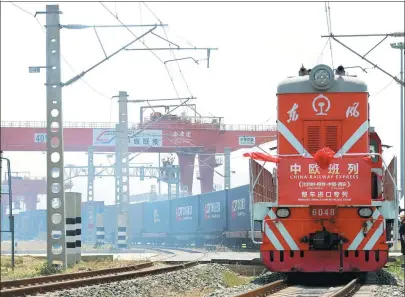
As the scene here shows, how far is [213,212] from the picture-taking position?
1615 inches

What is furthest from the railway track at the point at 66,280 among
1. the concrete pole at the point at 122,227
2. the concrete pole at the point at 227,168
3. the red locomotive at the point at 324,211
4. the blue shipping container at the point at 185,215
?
the concrete pole at the point at 227,168

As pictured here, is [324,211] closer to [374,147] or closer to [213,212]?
[374,147]

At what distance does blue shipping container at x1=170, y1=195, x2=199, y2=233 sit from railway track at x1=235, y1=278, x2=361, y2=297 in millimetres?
29966

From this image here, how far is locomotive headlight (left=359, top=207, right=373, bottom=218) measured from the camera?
14445mm

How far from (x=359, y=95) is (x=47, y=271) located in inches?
303

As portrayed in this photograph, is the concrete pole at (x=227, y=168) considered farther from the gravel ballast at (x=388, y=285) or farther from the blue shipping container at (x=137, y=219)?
the gravel ballast at (x=388, y=285)

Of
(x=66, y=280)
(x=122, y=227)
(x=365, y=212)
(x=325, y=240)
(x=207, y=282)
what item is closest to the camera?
(x=325, y=240)

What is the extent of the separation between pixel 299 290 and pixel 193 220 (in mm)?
31547

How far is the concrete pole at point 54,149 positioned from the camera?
19.6m

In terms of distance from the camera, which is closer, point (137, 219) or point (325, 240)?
point (325, 240)

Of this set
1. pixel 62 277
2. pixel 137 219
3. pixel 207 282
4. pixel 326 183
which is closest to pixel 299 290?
pixel 326 183

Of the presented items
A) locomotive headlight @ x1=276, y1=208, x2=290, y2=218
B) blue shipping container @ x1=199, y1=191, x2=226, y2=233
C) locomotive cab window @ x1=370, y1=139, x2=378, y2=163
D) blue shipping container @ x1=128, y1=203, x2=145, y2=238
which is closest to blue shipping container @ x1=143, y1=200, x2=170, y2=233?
blue shipping container @ x1=128, y1=203, x2=145, y2=238

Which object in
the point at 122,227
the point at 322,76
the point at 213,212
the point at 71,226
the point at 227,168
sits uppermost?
the point at 227,168

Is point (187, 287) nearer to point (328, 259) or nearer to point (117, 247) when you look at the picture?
point (328, 259)
